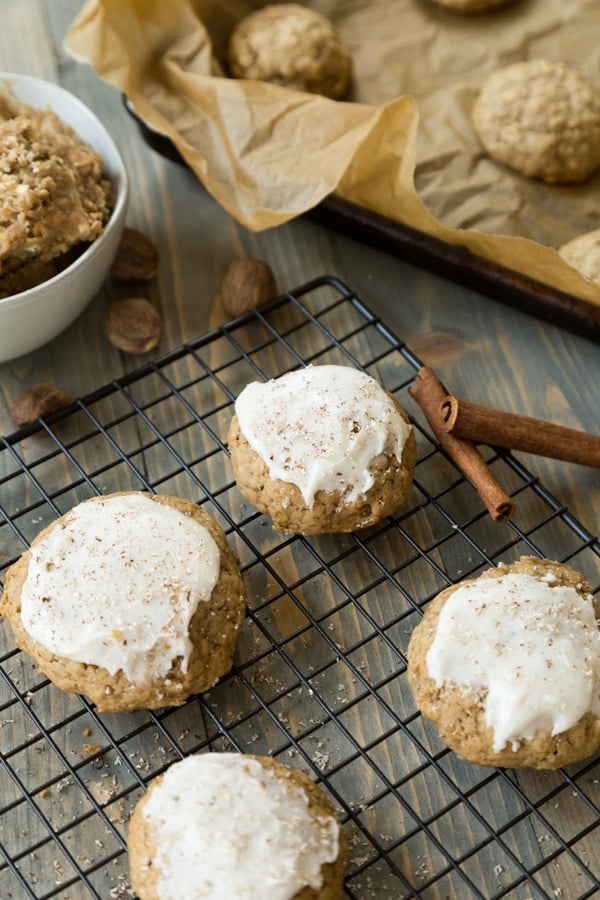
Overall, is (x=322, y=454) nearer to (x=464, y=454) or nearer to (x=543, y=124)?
(x=464, y=454)

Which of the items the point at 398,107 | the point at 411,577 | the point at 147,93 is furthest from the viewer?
the point at 147,93

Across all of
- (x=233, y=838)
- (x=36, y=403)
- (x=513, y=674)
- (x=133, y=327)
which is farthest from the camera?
(x=133, y=327)

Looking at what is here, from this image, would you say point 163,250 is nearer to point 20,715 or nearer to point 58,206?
point 58,206

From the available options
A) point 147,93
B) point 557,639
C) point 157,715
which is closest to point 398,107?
point 147,93

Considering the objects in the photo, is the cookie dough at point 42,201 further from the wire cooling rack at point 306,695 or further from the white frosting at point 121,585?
the white frosting at point 121,585

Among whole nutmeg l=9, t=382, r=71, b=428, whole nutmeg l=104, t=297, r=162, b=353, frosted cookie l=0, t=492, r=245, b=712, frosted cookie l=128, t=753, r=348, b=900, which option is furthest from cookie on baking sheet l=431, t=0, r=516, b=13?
frosted cookie l=128, t=753, r=348, b=900

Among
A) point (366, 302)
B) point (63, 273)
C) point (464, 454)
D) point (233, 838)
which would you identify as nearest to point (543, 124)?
point (366, 302)
